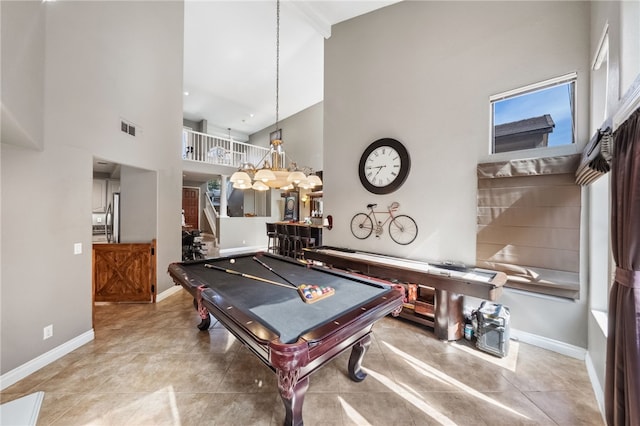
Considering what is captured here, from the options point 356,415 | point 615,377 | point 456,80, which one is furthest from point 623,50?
point 356,415

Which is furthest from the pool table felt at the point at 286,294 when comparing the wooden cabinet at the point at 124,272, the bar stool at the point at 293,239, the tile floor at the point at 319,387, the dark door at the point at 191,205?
the dark door at the point at 191,205

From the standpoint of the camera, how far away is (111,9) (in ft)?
10.5

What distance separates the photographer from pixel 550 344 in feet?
8.58

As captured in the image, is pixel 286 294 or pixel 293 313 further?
pixel 286 294

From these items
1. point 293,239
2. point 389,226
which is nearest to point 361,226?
point 389,226

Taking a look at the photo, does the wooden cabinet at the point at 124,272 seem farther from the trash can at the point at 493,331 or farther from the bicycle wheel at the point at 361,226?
the trash can at the point at 493,331

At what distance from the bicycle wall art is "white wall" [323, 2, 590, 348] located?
11cm

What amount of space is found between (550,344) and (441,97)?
325 centimetres

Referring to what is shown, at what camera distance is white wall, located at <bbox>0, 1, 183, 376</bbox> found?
2.23 meters

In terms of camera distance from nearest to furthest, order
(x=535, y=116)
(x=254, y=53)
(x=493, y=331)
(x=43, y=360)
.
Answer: (x=43, y=360), (x=493, y=331), (x=535, y=116), (x=254, y=53)

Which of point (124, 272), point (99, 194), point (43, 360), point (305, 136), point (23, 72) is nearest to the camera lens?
point (23, 72)

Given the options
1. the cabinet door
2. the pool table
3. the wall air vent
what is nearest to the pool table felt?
the pool table

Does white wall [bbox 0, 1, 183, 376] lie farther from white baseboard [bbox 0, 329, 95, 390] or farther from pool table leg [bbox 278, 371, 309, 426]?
pool table leg [bbox 278, 371, 309, 426]

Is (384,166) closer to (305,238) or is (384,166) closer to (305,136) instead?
(305,238)
